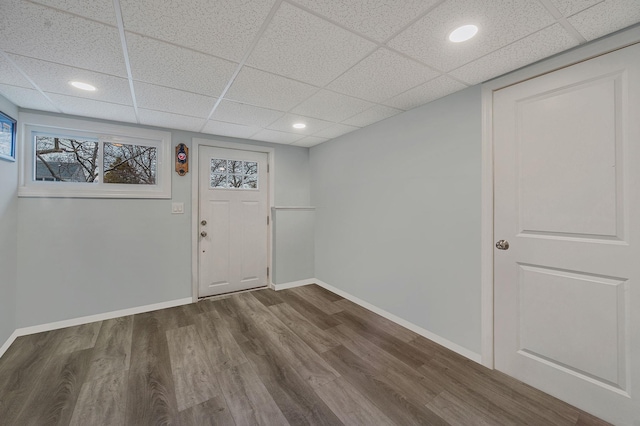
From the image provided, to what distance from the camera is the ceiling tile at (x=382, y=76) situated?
5.61ft

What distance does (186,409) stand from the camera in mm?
1624

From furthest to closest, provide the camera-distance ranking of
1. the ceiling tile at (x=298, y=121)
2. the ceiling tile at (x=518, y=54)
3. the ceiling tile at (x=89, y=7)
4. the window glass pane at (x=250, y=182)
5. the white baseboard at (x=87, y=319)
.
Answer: the window glass pane at (x=250, y=182)
the ceiling tile at (x=298, y=121)
the white baseboard at (x=87, y=319)
the ceiling tile at (x=518, y=54)
the ceiling tile at (x=89, y=7)

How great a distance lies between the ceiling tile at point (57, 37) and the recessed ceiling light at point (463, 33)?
1879mm

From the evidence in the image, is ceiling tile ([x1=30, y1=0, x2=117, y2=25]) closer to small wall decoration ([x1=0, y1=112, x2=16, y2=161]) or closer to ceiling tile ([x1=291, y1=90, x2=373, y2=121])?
ceiling tile ([x1=291, y1=90, x2=373, y2=121])

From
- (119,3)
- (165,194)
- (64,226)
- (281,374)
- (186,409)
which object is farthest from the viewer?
(165,194)

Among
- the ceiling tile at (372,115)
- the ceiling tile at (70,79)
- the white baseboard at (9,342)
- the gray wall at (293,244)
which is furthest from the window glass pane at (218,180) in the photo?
the white baseboard at (9,342)

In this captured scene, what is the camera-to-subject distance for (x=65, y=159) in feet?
9.20

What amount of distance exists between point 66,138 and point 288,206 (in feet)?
8.90

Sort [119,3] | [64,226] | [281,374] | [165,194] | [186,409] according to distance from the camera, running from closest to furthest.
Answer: [119,3] → [186,409] → [281,374] → [64,226] → [165,194]

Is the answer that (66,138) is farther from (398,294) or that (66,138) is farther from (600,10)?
(600,10)

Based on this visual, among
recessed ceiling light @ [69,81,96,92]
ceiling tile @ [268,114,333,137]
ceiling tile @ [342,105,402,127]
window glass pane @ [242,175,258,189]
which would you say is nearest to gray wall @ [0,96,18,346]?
recessed ceiling light @ [69,81,96,92]

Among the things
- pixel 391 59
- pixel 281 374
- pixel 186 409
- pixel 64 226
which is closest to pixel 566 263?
pixel 391 59

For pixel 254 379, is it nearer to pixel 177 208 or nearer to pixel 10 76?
pixel 177 208

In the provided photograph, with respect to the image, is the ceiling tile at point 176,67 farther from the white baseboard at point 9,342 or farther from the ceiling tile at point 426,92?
the white baseboard at point 9,342
